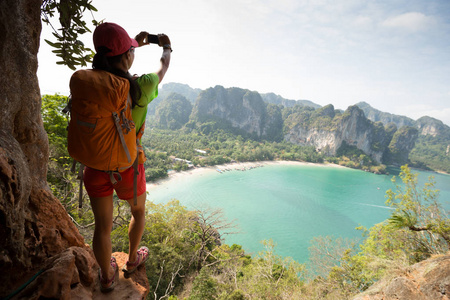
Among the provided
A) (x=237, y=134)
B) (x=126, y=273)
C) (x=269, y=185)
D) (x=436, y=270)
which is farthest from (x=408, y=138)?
(x=126, y=273)

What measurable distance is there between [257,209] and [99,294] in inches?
870

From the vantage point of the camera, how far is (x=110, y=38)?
3.17ft

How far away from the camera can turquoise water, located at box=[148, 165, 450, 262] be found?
18.2 meters

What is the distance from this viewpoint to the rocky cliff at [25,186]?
34.1 inches

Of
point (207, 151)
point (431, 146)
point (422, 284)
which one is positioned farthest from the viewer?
point (431, 146)

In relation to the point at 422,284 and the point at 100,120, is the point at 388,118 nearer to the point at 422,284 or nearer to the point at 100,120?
the point at 422,284

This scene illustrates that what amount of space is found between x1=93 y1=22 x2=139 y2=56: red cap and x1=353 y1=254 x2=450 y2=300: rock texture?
16.5 ft

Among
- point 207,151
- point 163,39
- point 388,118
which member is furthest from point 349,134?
point 388,118

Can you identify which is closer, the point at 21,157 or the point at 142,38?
the point at 21,157

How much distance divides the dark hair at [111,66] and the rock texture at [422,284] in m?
4.87

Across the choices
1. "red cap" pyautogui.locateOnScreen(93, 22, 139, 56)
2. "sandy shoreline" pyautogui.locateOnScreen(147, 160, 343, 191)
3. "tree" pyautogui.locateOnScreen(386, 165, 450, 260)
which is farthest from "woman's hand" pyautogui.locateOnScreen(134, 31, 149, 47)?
"sandy shoreline" pyautogui.locateOnScreen(147, 160, 343, 191)

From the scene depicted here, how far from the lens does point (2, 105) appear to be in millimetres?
955

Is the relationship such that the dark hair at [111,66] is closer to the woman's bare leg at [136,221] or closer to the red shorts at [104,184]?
the red shorts at [104,184]

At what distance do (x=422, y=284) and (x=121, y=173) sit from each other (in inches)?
192
